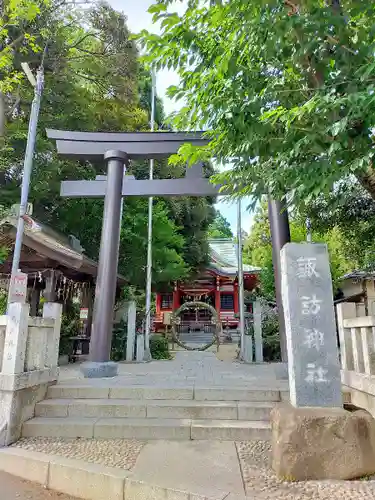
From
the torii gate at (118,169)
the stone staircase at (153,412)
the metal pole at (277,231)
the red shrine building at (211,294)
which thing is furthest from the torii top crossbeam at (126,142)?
the red shrine building at (211,294)

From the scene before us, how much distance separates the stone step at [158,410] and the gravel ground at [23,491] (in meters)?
1.22

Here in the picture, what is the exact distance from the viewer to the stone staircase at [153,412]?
431 cm

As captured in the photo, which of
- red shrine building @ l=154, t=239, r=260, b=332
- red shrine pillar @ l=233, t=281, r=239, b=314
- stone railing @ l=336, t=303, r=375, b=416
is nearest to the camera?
stone railing @ l=336, t=303, r=375, b=416

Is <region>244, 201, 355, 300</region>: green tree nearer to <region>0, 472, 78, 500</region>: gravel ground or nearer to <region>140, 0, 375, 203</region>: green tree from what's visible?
<region>140, 0, 375, 203</region>: green tree

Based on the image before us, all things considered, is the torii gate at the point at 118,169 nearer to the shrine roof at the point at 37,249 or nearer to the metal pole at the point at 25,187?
the metal pole at the point at 25,187

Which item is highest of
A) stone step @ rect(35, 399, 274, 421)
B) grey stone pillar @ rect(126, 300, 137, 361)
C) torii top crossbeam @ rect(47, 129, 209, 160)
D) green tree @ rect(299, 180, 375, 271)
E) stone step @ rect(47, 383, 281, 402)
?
torii top crossbeam @ rect(47, 129, 209, 160)

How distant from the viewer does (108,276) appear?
704 centimetres

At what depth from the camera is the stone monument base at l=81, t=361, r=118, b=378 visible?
6.42 metres

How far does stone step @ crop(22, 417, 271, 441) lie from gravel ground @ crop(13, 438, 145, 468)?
0.09m

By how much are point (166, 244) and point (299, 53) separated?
11.2 metres

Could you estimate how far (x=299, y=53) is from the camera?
3389 millimetres

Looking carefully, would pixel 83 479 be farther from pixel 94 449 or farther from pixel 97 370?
pixel 97 370

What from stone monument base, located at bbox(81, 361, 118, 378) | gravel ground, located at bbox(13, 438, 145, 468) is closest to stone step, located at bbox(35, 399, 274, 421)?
gravel ground, located at bbox(13, 438, 145, 468)

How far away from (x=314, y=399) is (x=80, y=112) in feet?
40.8
